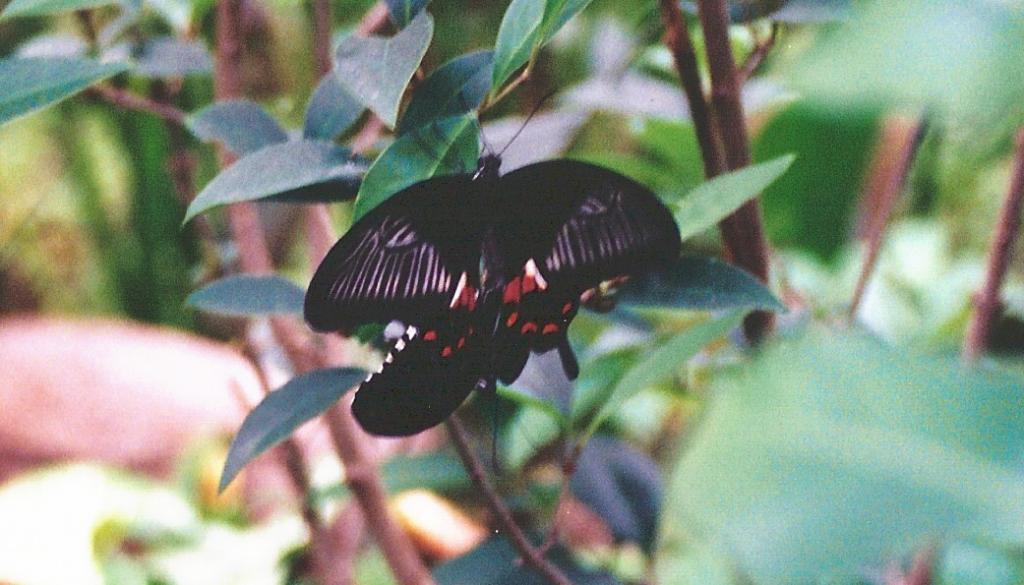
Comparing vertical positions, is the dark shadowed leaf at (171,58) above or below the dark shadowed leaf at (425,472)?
above

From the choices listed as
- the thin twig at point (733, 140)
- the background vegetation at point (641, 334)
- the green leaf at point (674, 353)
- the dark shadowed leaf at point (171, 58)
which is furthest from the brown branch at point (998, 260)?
the dark shadowed leaf at point (171, 58)

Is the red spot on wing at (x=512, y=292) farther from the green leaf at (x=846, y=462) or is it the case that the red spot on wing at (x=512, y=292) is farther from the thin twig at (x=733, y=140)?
the green leaf at (x=846, y=462)

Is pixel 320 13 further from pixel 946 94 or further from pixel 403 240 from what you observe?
pixel 946 94

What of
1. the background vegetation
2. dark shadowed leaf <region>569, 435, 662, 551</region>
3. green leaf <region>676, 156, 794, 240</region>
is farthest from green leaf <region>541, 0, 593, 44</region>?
dark shadowed leaf <region>569, 435, 662, 551</region>

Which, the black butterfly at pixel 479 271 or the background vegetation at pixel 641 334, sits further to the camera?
the black butterfly at pixel 479 271

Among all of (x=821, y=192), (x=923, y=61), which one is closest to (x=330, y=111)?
(x=923, y=61)

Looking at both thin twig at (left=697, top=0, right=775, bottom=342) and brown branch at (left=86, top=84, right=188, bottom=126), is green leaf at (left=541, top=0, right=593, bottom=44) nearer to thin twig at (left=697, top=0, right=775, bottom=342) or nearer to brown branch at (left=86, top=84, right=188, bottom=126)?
thin twig at (left=697, top=0, right=775, bottom=342)
